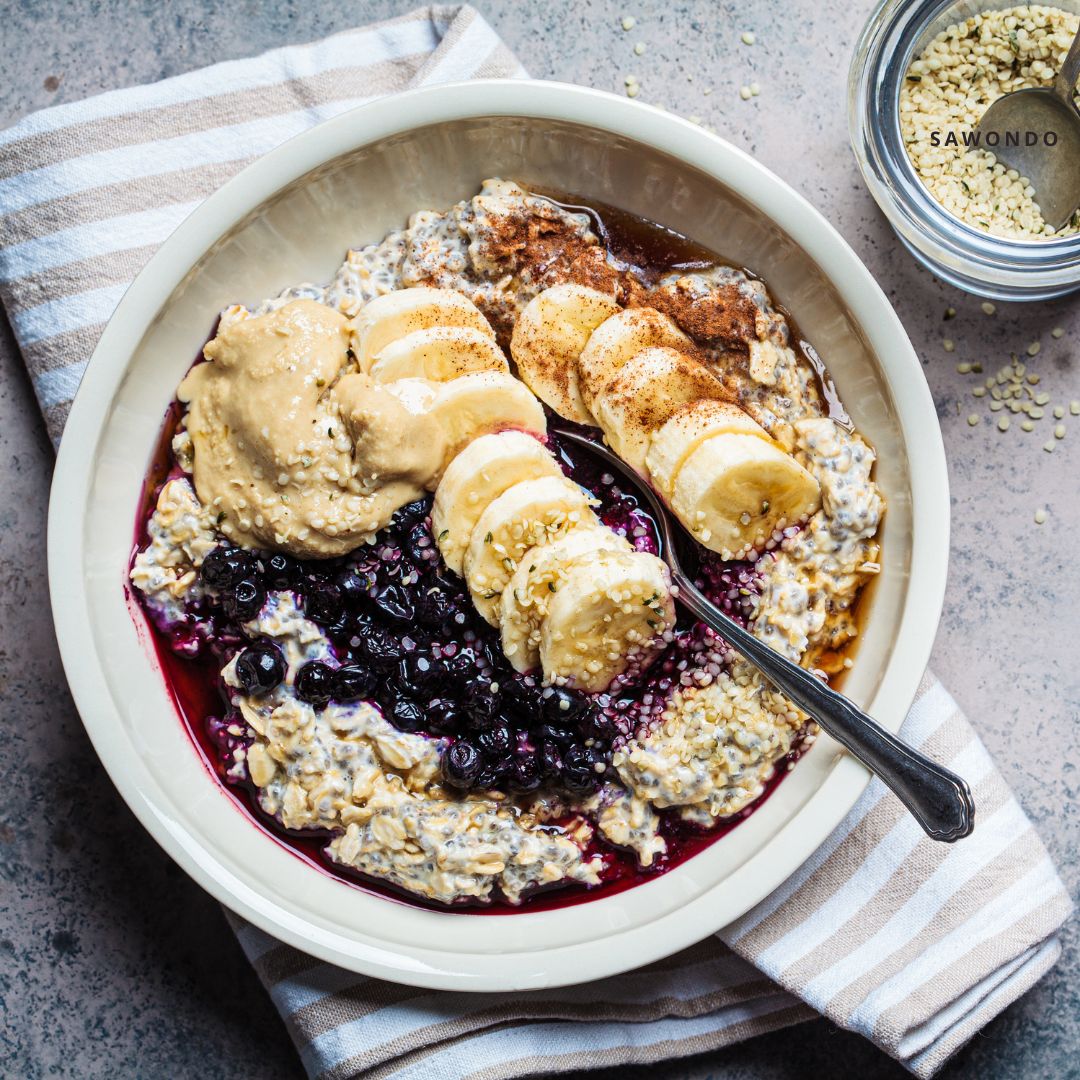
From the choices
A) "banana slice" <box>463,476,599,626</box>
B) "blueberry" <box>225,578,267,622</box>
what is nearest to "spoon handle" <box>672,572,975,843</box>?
"banana slice" <box>463,476,599,626</box>

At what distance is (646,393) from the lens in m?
2.27

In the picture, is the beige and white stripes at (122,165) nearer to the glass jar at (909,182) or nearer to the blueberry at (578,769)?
the glass jar at (909,182)

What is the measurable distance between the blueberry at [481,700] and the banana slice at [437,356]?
725 mm

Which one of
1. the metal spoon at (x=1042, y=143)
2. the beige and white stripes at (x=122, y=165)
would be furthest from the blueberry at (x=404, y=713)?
the metal spoon at (x=1042, y=143)

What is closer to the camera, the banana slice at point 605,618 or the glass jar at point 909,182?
the banana slice at point 605,618

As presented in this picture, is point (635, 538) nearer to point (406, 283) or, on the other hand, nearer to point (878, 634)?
point (878, 634)

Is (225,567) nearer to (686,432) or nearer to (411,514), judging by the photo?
(411,514)

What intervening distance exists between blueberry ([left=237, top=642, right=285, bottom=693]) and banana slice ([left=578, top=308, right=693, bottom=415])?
3.07ft

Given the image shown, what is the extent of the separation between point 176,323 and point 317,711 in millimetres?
987

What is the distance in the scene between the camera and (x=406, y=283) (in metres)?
2.49

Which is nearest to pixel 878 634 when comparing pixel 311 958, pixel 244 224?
pixel 311 958

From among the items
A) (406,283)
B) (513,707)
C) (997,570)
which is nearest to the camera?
(513,707)

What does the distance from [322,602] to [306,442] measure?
38cm

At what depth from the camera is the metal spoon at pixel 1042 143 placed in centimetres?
258
